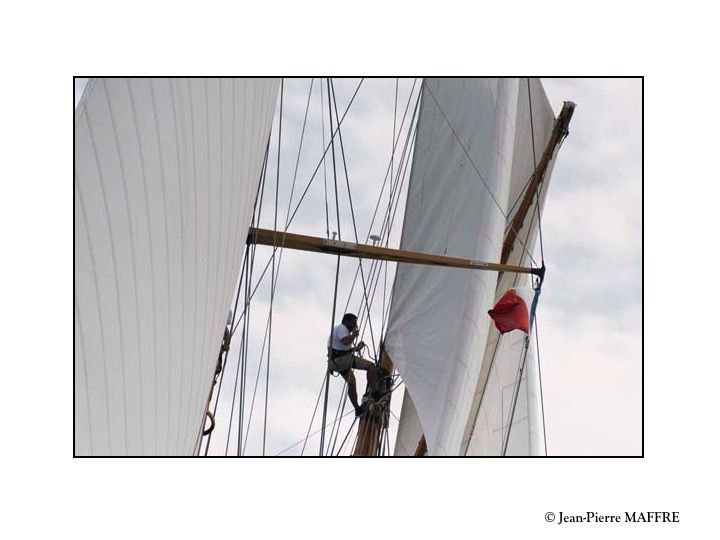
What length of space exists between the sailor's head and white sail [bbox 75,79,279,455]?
2.35m

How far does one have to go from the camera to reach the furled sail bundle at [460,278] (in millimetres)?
5109

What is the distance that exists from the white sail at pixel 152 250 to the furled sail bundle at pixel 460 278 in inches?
79.8

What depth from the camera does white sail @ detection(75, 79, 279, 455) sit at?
7.79 ft

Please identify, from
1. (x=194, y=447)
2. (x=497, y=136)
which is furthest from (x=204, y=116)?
(x=497, y=136)

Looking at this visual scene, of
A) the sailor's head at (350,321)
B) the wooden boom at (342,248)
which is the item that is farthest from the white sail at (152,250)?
the sailor's head at (350,321)

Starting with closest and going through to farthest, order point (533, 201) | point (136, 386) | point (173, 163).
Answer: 1. point (136, 386)
2. point (173, 163)
3. point (533, 201)

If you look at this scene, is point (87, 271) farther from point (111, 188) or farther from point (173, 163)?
point (173, 163)

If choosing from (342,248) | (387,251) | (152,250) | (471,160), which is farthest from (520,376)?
(152,250)

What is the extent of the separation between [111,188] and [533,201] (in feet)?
16.4

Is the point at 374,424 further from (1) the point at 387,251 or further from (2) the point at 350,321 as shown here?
(1) the point at 387,251

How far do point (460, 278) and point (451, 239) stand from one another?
48cm

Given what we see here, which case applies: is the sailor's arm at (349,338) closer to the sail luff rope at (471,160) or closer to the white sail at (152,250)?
the sail luff rope at (471,160)

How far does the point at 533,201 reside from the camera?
7.12 meters

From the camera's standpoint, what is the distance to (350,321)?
5.61 m
